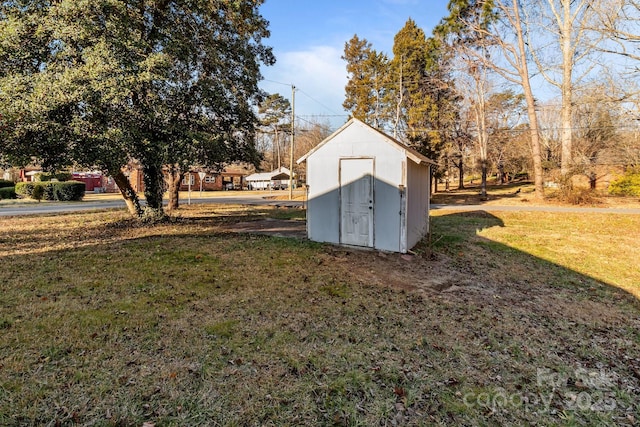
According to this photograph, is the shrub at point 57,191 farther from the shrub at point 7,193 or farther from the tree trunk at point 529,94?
the tree trunk at point 529,94

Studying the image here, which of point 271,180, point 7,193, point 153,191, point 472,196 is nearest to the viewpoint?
point 153,191

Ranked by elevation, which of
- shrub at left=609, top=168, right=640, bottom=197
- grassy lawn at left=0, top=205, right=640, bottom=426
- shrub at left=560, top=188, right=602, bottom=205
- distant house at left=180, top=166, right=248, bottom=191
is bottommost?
grassy lawn at left=0, top=205, right=640, bottom=426

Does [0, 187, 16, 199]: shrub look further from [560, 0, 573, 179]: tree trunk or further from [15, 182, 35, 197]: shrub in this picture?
[560, 0, 573, 179]: tree trunk

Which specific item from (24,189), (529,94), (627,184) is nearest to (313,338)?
(529,94)

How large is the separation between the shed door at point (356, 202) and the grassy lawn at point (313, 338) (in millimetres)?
603

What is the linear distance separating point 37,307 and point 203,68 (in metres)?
8.63

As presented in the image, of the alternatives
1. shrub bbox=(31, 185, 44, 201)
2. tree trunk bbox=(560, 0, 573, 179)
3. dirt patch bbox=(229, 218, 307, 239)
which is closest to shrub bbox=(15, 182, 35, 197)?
shrub bbox=(31, 185, 44, 201)

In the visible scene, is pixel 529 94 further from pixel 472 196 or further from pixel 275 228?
pixel 275 228

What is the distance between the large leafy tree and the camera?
759cm

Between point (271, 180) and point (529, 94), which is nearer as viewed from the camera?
point (529, 94)

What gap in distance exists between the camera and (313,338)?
145 inches

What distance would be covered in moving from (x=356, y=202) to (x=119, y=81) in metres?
6.39

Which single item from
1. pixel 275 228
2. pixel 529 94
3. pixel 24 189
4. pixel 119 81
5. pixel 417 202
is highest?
pixel 529 94

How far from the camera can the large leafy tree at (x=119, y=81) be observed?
7.59 m
